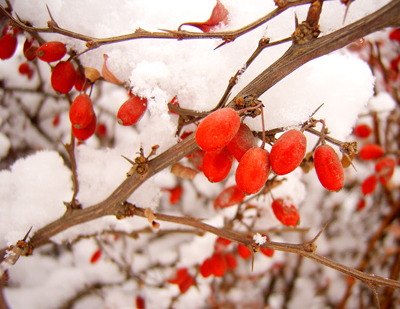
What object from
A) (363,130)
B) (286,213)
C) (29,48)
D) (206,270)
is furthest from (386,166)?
(29,48)

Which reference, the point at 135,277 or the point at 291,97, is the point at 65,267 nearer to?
the point at 135,277

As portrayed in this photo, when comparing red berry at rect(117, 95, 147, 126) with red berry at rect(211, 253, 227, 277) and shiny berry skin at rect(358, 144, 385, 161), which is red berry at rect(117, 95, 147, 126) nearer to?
red berry at rect(211, 253, 227, 277)

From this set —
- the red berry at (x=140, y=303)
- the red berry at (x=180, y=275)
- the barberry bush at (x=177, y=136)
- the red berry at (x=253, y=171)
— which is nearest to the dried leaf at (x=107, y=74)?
the barberry bush at (x=177, y=136)

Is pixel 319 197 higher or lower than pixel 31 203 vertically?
higher

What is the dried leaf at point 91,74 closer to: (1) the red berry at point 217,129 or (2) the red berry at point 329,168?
(1) the red berry at point 217,129

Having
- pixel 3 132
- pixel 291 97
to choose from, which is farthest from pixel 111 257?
pixel 291 97

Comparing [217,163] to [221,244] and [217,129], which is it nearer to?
[217,129]

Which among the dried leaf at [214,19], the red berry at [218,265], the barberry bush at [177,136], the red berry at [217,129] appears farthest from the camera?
the red berry at [218,265]
